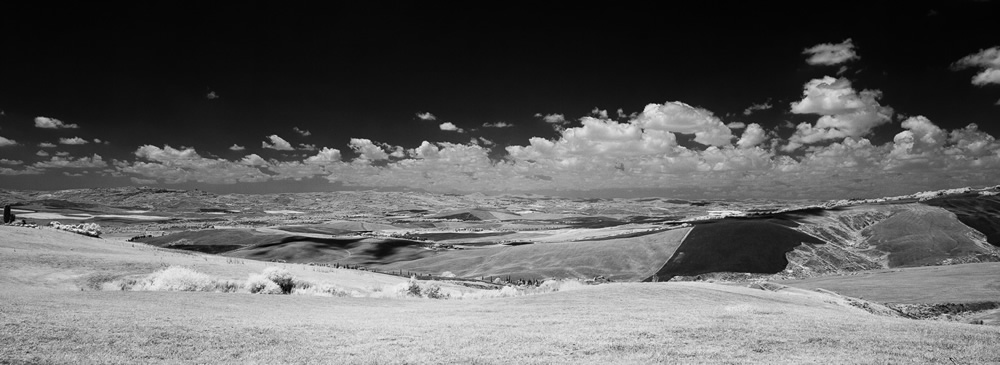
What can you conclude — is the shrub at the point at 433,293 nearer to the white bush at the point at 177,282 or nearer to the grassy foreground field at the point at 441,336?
the white bush at the point at 177,282

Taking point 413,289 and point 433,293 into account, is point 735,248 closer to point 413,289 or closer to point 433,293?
point 433,293

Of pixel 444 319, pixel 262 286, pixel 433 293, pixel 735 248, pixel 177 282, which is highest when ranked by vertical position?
pixel 177 282

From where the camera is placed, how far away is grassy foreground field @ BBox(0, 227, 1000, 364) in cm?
1269

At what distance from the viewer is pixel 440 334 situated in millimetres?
16250

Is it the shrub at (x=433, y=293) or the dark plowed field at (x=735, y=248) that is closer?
the shrub at (x=433, y=293)

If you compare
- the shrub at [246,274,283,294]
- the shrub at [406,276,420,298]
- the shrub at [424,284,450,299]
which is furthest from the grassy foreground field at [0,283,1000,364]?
the shrub at [424,284,450,299]

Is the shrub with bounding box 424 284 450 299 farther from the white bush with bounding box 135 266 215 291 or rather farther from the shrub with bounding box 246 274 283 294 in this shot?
the white bush with bounding box 135 266 215 291

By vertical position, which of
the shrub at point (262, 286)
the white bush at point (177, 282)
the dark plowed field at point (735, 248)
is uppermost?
the white bush at point (177, 282)

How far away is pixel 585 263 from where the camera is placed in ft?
295

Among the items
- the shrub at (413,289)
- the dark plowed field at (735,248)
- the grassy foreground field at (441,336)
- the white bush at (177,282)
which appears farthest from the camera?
the dark plowed field at (735,248)

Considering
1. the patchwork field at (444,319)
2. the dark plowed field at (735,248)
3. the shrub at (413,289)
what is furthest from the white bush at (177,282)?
the dark plowed field at (735,248)

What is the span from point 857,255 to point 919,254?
982cm

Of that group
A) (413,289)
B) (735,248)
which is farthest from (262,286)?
(735,248)

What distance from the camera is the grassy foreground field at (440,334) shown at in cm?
1269
